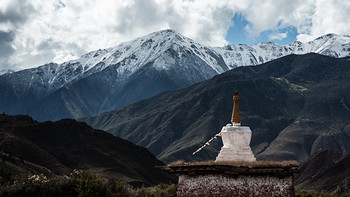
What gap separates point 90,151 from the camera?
90062 mm

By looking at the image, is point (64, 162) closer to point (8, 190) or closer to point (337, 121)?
point (8, 190)

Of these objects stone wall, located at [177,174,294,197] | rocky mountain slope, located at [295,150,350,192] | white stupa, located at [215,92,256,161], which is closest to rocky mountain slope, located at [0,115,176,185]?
rocky mountain slope, located at [295,150,350,192]

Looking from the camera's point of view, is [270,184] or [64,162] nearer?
[270,184]

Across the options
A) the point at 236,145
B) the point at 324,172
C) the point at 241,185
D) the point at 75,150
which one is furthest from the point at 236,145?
the point at 324,172

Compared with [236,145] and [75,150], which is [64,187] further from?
[75,150]

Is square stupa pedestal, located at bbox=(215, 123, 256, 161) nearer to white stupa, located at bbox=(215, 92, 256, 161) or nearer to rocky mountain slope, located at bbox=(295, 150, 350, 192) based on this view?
white stupa, located at bbox=(215, 92, 256, 161)

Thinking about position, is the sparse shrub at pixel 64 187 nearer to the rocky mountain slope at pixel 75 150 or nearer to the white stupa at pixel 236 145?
the white stupa at pixel 236 145

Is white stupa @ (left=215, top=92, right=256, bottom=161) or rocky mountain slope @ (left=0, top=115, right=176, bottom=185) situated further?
rocky mountain slope @ (left=0, top=115, right=176, bottom=185)

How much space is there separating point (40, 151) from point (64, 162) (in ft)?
A: 13.1

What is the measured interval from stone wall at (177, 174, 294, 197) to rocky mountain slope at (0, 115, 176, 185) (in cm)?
5604

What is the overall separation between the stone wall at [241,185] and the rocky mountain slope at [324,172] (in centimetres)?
8247

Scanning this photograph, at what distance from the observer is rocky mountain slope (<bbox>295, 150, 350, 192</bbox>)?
3898 inches

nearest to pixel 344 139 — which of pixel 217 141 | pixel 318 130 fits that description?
pixel 318 130

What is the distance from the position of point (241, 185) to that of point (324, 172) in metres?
97.4
